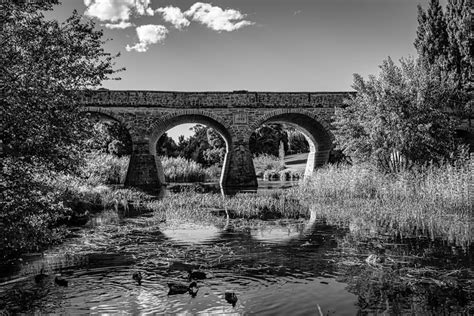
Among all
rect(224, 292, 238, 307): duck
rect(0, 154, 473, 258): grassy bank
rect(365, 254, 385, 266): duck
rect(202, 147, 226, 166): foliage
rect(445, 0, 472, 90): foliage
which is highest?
rect(445, 0, 472, 90): foliage

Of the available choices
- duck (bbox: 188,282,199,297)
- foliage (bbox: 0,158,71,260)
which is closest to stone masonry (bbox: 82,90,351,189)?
foliage (bbox: 0,158,71,260)

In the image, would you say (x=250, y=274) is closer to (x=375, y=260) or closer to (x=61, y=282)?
(x=375, y=260)

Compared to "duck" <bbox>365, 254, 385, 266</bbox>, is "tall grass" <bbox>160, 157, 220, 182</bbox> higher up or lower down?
higher up

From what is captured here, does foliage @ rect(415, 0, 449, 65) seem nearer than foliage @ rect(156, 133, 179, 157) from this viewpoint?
Yes

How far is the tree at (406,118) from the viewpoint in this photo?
1616cm

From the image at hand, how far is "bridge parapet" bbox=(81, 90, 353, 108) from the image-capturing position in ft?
90.1

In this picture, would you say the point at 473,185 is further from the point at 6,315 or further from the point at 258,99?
the point at 258,99

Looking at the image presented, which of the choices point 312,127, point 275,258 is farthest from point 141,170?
point 275,258

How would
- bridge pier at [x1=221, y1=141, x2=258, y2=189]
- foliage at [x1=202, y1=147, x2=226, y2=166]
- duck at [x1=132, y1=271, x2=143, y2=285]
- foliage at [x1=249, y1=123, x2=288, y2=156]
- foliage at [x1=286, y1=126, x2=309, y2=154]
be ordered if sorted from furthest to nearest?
foliage at [x1=286, y1=126, x2=309, y2=154] < foliage at [x1=249, y1=123, x2=288, y2=156] < foliage at [x1=202, y1=147, x2=226, y2=166] < bridge pier at [x1=221, y1=141, x2=258, y2=189] < duck at [x1=132, y1=271, x2=143, y2=285]

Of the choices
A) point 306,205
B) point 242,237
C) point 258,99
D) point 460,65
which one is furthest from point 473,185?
point 460,65

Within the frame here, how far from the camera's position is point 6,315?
15.6 ft

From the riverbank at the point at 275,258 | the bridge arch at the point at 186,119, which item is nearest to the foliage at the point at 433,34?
the bridge arch at the point at 186,119

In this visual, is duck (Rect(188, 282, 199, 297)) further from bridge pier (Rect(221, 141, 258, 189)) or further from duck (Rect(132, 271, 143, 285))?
bridge pier (Rect(221, 141, 258, 189))

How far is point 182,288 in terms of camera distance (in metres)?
5.48
